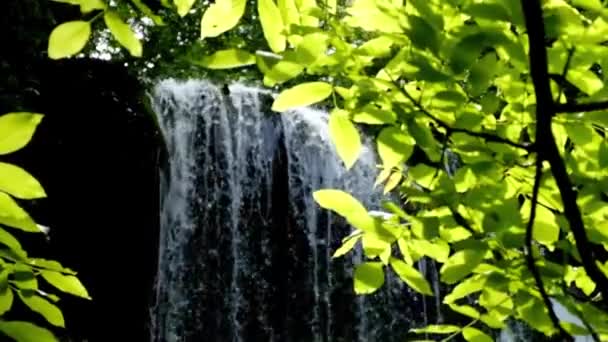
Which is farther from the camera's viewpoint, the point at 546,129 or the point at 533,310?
the point at 533,310

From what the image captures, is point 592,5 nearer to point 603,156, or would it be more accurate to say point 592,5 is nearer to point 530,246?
point 603,156

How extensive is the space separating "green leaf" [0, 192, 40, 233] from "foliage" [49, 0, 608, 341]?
1.01ft

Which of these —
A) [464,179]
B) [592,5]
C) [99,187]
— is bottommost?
[464,179]

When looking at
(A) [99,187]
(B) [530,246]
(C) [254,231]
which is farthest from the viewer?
(C) [254,231]

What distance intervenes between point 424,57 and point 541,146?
24 centimetres

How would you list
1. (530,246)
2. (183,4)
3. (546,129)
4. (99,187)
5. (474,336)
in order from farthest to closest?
(99,187) → (474,336) → (183,4) → (530,246) → (546,129)

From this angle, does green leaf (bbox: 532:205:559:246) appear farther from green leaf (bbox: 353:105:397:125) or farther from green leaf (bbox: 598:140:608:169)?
green leaf (bbox: 353:105:397:125)

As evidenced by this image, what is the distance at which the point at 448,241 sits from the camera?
3.75 feet

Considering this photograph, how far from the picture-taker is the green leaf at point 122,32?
3.08ft

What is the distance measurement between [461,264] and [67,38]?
0.63 meters

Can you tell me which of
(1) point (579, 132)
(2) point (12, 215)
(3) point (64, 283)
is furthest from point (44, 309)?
(1) point (579, 132)

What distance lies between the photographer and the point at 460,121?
1036mm

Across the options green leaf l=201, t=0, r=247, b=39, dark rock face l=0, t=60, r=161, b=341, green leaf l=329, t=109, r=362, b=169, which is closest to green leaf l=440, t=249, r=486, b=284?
green leaf l=329, t=109, r=362, b=169

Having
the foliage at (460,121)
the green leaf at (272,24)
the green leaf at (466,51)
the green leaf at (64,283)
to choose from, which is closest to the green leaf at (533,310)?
the foliage at (460,121)
